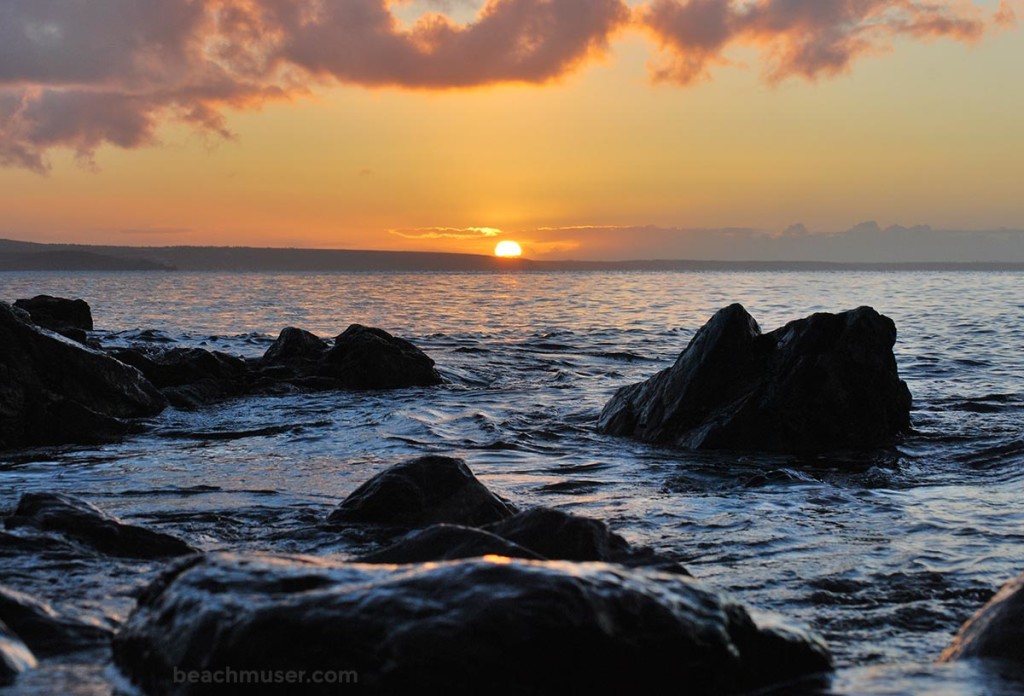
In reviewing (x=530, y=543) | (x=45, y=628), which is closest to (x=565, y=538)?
(x=530, y=543)

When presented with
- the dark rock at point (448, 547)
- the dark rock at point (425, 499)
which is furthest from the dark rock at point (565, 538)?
the dark rock at point (425, 499)

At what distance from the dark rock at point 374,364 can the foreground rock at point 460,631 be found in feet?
41.7

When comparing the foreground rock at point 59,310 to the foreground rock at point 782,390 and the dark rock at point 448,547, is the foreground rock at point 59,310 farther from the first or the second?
the dark rock at point 448,547

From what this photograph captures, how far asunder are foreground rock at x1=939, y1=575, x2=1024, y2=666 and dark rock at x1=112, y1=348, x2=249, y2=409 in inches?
456

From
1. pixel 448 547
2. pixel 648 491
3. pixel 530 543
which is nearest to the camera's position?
pixel 448 547

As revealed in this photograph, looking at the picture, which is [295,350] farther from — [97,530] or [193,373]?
[97,530]

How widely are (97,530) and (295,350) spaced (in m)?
12.1

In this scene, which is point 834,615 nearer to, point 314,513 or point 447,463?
point 447,463

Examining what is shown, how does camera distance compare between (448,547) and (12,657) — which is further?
(448,547)

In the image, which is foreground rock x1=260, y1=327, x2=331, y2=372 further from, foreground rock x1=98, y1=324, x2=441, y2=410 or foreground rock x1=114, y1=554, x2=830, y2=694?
foreground rock x1=114, y1=554, x2=830, y2=694

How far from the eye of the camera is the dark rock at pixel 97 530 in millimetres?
5992

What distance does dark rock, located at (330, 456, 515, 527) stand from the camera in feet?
22.7

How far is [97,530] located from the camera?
6105 mm

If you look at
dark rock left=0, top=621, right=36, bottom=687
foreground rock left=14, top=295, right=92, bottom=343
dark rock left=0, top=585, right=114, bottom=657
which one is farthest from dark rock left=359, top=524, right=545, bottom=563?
foreground rock left=14, top=295, right=92, bottom=343
